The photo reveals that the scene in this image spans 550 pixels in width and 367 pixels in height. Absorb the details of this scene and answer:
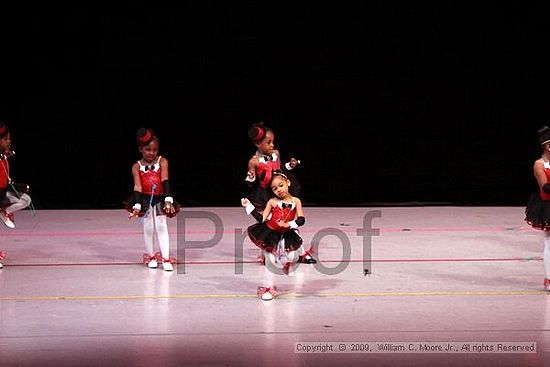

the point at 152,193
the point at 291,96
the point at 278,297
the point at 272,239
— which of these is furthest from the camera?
the point at 291,96

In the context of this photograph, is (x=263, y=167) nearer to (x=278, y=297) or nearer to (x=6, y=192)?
(x=278, y=297)

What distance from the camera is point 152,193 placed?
7.01m

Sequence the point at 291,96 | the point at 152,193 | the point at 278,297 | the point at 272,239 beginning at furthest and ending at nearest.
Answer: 1. the point at 291,96
2. the point at 152,193
3. the point at 278,297
4. the point at 272,239

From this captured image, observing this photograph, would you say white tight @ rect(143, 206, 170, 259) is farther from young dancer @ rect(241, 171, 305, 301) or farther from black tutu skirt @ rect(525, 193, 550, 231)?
black tutu skirt @ rect(525, 193, 550, 231)

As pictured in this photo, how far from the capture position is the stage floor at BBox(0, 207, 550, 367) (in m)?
5.08

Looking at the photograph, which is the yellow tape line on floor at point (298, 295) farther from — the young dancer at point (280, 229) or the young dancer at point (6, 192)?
the young dancer at point (6, 192)

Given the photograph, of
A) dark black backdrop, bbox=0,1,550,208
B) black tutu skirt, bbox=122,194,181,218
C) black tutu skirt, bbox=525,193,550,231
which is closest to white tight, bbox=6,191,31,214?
black tutu skirt, bbox=122,194,181,218

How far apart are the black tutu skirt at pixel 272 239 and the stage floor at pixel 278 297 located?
347 mm

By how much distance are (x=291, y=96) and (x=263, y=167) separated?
2.94 metres

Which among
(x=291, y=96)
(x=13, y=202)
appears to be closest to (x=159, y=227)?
(x=13, y=202)

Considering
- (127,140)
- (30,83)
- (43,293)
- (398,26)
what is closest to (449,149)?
(398,26)

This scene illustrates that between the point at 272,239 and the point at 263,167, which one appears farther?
the point at 263,167

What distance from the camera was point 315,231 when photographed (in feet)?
27.6

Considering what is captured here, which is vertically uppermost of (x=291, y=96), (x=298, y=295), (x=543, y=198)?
(x=291, y=96)
